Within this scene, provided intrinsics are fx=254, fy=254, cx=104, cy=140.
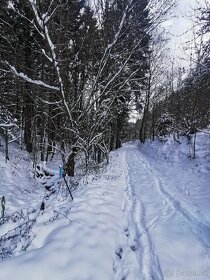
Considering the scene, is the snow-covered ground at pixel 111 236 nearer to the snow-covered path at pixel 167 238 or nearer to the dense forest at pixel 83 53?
the snow-covered path at pixel 167 238

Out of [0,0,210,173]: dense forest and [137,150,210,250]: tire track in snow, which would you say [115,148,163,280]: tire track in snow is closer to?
[137,150,210,250]: tire track in snow

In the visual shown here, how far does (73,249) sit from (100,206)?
2.17 m

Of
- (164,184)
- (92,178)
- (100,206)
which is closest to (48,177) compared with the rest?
(92,178)

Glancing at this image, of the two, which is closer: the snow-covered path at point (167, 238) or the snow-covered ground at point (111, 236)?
the snow-covered ground at point (111, 236)

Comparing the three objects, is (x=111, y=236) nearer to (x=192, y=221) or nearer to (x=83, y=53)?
(x=192, y=221)

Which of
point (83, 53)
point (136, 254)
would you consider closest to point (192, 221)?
point (136, 254)

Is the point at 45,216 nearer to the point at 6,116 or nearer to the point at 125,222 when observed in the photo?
the point at 125,222

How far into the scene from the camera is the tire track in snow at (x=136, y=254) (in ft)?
12.1

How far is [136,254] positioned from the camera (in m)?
4.27

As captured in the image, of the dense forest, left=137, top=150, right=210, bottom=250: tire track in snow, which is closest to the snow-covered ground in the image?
left=137, top=150, right=210, bottom=250: tire track in snow

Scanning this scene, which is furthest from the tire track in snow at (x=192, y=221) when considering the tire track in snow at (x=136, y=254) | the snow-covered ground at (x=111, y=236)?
the tire track in snow at (x=136, y=254)

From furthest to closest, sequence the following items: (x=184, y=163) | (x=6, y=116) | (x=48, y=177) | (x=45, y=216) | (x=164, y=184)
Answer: (x=184, y=163) → (x=6, y=116) → (x=48, y=177) → (x=164, y=184) → (x=45, y=216)


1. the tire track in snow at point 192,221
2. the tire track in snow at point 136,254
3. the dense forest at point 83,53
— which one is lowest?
the tire track in snow at point 136,254

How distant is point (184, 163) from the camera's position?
12969 mm
